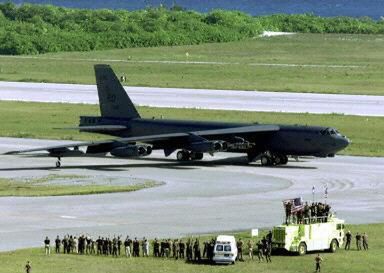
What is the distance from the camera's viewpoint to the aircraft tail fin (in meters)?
90.7

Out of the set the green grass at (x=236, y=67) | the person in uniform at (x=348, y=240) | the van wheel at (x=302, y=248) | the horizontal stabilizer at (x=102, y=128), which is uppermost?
the green grass at (x=236, y=67)

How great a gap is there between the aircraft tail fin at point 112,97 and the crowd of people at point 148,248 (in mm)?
35115

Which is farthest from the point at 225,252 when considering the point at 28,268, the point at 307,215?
the point at 28,268

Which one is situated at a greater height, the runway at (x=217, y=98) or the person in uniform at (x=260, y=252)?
the runway at (x=217, y=98)

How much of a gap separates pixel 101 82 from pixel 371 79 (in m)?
59.4

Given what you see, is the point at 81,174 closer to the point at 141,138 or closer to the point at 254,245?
the point at 141,138

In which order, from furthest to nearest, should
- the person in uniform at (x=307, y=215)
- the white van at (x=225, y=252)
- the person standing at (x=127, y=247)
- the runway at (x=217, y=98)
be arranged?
the runway at (x=217, y=98)
the person in uniform at (x=307, y=215)
the person standing at (x=127, y=247)
the white van at (x=225, y=252)

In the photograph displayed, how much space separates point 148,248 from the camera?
5591 cm

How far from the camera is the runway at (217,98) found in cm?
11688

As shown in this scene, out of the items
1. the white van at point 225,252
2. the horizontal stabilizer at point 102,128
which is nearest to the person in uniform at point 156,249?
the white van at point 225,252

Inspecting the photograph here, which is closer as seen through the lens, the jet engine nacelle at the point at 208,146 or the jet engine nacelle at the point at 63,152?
the jet engine nacelle at the point at 63,152

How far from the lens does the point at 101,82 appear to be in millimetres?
91688

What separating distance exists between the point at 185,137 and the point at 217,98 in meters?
40.1

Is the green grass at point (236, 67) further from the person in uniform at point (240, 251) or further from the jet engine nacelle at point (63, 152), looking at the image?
the person in uniform at point (240, 251)
